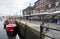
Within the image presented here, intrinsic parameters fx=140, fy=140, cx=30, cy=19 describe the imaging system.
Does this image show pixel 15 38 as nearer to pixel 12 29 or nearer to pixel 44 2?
pixel 12 29

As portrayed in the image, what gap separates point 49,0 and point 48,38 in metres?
43.2

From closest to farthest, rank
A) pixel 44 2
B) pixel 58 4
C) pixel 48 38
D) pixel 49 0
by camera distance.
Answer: pixel 48 38 < pixel 58 4 < pixel 49 0 < pixel 44 2

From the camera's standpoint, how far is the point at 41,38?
8344 mm

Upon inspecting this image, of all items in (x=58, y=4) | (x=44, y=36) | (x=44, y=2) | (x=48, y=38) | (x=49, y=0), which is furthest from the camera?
(x=44, y=2)

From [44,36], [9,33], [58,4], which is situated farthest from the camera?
[58,4]

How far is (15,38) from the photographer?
2461 cm

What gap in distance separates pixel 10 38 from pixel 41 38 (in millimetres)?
17062

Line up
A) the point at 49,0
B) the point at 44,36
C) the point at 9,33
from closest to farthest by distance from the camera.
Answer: the point at 44,36
the point at 9,33
the point at 49,0

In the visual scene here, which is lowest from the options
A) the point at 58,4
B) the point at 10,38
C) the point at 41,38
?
the point at 10,38

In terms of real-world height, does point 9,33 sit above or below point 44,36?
below

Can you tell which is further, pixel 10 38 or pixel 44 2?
pixel 44 2

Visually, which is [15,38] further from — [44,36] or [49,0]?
[49,0]

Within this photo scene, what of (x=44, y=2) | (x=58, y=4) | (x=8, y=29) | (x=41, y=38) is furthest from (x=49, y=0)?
(x=41, y=38)

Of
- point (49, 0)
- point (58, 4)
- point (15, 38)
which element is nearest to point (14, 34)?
point (15, 38)
